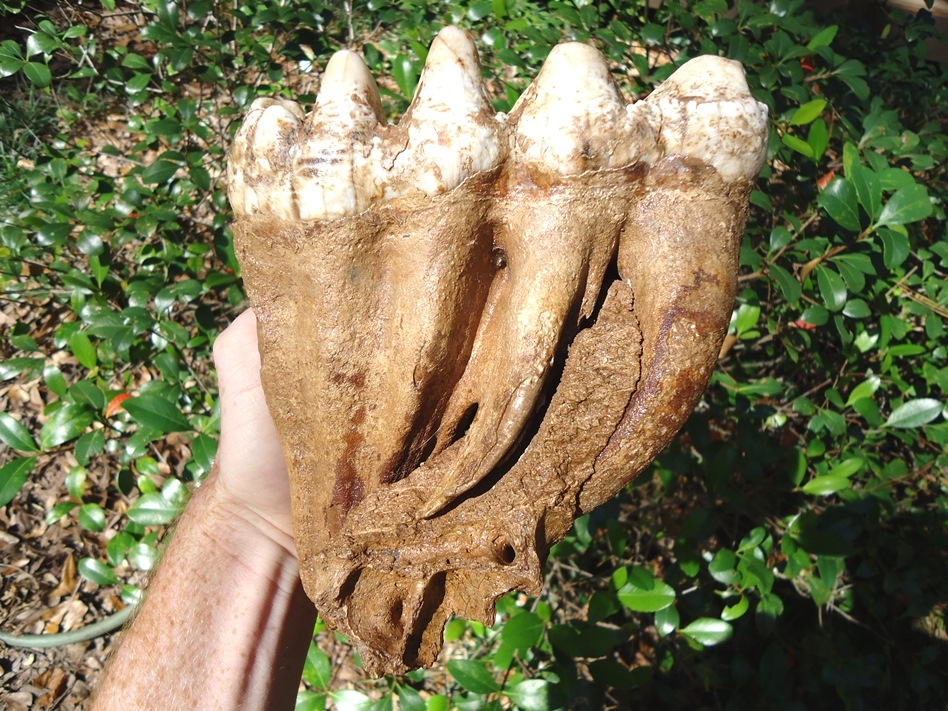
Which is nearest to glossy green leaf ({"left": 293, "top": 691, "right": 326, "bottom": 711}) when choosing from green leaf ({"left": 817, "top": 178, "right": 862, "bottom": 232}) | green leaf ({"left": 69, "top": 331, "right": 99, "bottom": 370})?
green leaf ({"left": 69, "top": 331, "right": 99, "bottom": 370})

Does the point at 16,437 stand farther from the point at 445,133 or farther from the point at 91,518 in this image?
the point at 445,133

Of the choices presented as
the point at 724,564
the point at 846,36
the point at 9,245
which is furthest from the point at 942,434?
the point at 9,245

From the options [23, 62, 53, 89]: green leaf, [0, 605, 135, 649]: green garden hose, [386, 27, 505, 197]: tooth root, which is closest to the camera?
[386, 27, 505, 197]: tooth root

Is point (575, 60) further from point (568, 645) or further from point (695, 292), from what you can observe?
point (568, 645)

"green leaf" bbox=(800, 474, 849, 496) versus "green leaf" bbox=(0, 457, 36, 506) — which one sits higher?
"green leaf" bbox=(0, 457, 36, 506)

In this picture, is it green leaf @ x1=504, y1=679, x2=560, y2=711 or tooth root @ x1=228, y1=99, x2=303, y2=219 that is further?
green leaf @ x1=504, y1=679, x2=560, y2=711

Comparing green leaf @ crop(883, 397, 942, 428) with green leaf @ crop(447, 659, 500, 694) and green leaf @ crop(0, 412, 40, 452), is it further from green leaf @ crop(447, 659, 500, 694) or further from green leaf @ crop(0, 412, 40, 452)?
green leaf @ crop(0, 412, 40, 452)

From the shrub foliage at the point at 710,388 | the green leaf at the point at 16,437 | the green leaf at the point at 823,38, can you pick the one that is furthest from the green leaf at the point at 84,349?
the green leaf at the point at 823,38
